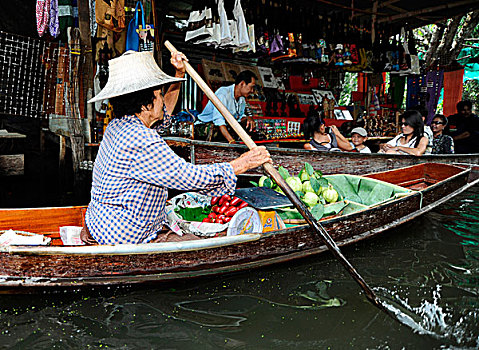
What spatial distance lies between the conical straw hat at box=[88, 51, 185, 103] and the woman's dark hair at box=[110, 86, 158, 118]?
0.16 ft

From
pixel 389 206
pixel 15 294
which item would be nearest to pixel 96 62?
pixel 15 294

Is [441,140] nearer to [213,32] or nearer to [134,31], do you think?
[213,32]

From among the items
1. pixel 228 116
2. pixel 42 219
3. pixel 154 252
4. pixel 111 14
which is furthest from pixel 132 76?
pixel 111 14

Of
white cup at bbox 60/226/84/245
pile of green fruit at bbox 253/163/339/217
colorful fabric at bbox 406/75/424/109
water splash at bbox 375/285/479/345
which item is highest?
colorful fabric at bbox 406/75/424/109

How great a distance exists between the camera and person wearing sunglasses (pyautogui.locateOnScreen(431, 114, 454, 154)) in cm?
646

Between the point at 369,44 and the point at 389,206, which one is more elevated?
the point at 369,44

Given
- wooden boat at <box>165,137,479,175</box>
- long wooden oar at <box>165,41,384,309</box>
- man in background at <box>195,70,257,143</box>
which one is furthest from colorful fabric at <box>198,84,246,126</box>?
long wooden oar at <box>165,41,384,309</box>

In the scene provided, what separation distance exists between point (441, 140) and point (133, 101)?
591 cm

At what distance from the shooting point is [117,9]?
5039 millimetres

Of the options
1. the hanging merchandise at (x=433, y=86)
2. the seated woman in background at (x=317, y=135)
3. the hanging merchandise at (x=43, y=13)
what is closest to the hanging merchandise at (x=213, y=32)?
the seated woman in background at (x=317, y=135)

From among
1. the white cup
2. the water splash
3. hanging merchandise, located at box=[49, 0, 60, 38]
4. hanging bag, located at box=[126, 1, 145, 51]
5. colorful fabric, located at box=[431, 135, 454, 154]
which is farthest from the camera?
colorful fabric, located at box=[431, 135, 454, 154]

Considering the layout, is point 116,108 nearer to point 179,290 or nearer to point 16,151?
point 179,290

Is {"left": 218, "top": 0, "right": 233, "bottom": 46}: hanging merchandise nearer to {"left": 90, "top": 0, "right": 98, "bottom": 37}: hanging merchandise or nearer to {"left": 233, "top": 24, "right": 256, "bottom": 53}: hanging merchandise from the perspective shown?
{"left": 233, "top": 24, "right": 256, "bottom": 53}: hanging merchandise

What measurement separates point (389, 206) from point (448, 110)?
355 inches
